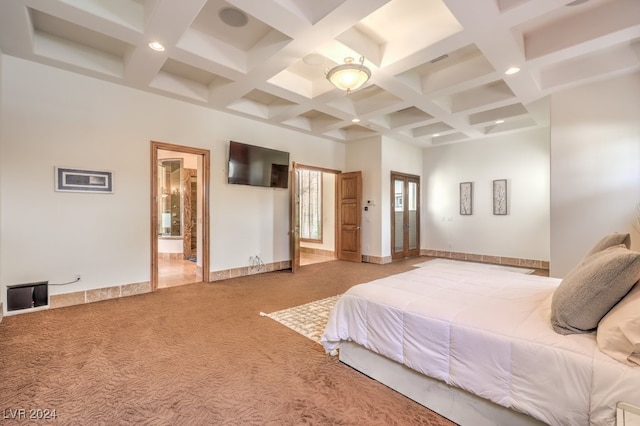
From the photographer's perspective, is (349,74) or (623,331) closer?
(623,331)

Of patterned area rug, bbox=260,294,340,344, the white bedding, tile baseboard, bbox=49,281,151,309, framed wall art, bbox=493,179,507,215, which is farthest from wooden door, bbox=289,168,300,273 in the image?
framed wall art, bbox=493,179,507,215

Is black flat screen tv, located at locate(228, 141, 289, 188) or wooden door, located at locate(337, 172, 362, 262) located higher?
black flat screen tv, located at locate(228, 141, 289, 188)

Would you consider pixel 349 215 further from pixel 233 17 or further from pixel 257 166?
pixel 233 17

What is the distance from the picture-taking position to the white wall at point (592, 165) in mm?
3654

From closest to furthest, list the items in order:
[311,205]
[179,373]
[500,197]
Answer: [179,373] < [500,197] < [311,205]

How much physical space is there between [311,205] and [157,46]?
6.04m

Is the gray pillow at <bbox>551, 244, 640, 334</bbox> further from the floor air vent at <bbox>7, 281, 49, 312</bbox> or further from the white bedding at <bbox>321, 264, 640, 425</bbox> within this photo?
the floor air vent at <bbox>7, 281, 49, 312</bbox>

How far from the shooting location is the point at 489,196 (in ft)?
22.2

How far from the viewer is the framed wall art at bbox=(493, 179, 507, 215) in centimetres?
653

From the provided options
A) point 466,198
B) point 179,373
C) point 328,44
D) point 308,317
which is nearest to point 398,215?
point 466,198

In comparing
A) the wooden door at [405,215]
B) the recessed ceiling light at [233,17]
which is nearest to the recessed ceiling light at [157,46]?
the recessed ceiling light at [233,17]

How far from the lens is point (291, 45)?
3.06 meters

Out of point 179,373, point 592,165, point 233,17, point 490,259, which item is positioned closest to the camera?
point 179,373

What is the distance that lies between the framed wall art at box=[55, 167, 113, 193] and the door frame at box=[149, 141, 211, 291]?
0.56 m
